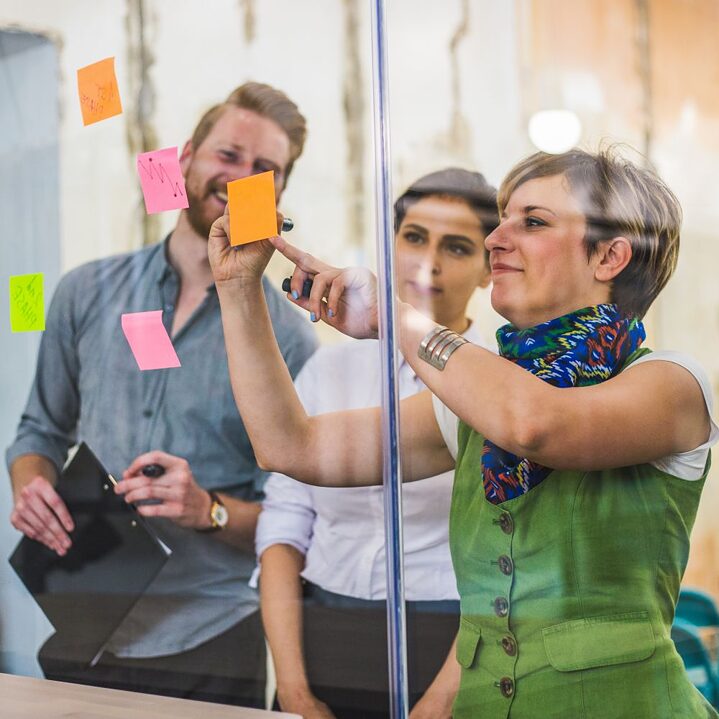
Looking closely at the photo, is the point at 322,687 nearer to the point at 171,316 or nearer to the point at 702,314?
the point at 171,316

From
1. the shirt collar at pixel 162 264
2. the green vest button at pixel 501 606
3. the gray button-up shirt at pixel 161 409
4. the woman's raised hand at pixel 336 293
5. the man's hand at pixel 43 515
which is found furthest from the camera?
the man's hand at pixel 43 515

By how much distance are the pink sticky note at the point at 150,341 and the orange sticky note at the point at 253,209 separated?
261 mm

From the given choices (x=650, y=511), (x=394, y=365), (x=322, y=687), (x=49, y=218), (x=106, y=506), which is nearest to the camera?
(x=650, y=511)

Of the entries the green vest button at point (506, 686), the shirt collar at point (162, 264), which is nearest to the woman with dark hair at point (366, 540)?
the green vest button at point (506, 686)

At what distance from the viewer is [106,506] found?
1911mm

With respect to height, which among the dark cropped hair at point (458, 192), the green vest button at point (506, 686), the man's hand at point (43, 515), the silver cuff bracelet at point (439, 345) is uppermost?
the dark cropped hair at point (458, 192)

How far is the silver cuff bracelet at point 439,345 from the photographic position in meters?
1.34

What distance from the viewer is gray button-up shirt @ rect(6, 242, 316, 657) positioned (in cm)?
176

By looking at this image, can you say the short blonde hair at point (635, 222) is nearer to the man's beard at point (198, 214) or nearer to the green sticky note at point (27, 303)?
the man's beard at point (198, 214)

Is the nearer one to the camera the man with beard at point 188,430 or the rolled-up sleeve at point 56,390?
the man with beard at point 188,430

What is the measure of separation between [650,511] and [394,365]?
0.44 metres

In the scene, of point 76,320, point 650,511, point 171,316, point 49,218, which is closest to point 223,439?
point 171,316

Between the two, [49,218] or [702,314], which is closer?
[702,314]

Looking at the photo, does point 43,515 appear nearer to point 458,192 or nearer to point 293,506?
point 293,506
